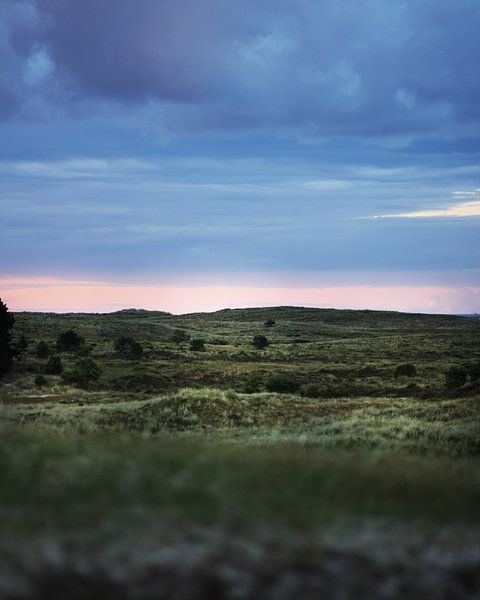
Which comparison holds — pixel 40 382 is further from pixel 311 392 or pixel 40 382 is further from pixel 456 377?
pixel 456 377

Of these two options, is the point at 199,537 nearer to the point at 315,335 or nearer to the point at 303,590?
the point at 303,590

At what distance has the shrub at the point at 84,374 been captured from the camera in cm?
4850

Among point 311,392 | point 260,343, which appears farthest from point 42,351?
point 260,343

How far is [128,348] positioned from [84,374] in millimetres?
26786

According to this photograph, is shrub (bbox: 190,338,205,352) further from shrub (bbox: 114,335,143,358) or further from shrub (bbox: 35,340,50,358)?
shrub (bbox: 35,340,50,358)

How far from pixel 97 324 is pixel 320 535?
12418cm

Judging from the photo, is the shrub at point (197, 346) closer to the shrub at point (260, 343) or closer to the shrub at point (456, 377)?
the shrub at point (260, 343)

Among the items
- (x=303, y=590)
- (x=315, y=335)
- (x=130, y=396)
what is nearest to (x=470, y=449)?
(x=303, y=590)

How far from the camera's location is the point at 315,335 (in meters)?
132

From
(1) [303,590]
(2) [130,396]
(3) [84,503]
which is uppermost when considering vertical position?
(3) [84,503]

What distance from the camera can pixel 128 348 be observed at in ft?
249

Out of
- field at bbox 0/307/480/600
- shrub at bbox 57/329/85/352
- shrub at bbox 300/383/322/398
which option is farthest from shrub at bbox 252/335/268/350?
field at bbox 0/307/480/600

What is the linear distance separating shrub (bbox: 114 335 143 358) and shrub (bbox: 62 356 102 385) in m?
20.0

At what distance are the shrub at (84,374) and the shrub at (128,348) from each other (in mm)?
20000
